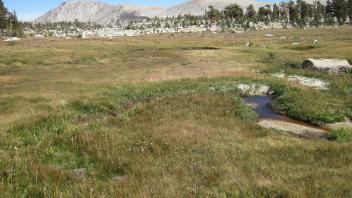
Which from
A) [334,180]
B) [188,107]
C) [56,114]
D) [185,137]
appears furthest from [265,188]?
[56,114]

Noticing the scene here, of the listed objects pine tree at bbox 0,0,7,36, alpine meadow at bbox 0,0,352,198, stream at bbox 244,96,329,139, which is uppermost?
pine tree at bbox 0,0,7,36

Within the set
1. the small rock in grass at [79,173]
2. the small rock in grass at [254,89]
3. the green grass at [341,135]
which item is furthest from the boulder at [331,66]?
the small rock in grass at [79,173]

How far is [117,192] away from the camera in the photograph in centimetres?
995

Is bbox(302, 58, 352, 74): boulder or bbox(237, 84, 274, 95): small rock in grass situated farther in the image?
bbox(302, 58, 352, 74): boulder

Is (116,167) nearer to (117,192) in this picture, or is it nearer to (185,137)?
(117,192)

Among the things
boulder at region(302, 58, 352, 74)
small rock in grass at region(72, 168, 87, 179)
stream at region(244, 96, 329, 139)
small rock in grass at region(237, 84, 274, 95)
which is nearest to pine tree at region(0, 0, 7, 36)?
boulder at region(302, 58, 352, 74)

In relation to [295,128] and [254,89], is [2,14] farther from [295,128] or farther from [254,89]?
[295,128]

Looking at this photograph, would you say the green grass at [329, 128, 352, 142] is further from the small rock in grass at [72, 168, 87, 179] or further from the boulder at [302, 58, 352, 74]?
the boulder at [302, 58, 352, 74]

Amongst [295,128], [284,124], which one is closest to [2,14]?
[284,124]

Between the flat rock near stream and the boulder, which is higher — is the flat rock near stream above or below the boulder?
below

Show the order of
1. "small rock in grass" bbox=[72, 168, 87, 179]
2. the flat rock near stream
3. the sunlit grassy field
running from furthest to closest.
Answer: the flat rock near stream, "small rock in grass" bbox=[72, 168, 87, 179], the sunlit grassy field

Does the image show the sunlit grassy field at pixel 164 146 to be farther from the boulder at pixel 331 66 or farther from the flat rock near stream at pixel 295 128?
the boulder at pixel 331 66

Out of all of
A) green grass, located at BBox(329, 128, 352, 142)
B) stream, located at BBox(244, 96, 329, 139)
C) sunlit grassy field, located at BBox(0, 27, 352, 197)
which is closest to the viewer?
sunlit grassy field, located at BBox(0, 27, 352, 197)

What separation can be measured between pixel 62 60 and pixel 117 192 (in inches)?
2474
